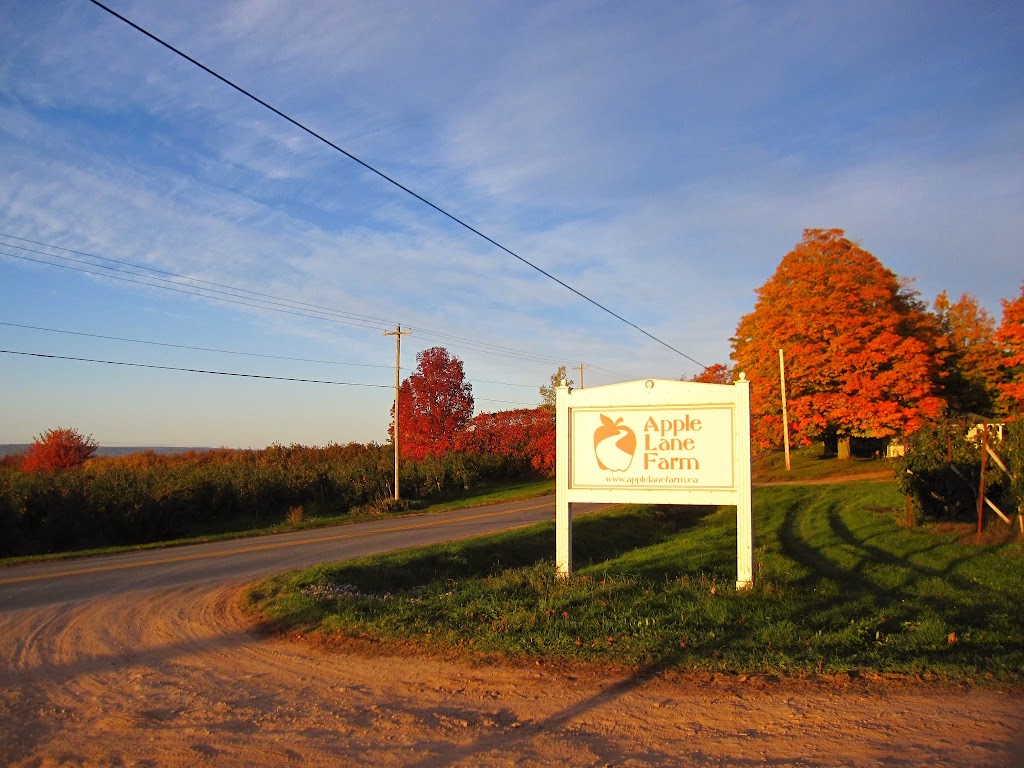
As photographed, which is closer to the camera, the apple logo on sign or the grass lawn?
the grass lawn

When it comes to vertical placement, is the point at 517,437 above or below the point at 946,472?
above

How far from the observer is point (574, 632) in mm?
7637

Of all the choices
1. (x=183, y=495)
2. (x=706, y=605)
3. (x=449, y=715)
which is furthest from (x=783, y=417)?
(x=449, y=715)

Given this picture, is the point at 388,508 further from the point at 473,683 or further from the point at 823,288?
the point at 473,683

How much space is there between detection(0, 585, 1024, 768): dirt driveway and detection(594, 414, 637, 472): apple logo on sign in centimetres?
438

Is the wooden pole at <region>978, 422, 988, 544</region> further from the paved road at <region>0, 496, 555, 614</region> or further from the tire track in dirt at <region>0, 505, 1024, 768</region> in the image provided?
the tire track in dirt at <region>0, 505, 1024, 768</region>

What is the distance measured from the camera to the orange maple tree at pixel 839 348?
3134cm

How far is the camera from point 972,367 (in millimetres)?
38688

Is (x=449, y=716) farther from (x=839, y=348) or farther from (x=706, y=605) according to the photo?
(x=839, y=348)

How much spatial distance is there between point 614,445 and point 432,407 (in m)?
33.8

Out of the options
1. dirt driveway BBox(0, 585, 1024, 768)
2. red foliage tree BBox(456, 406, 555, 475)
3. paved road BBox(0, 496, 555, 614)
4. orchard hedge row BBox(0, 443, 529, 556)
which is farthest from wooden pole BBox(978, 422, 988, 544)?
red foliage tree BBox(456, 406, 555, 475)

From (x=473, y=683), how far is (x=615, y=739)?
164cm

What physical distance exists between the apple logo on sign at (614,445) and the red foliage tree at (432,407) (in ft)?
108

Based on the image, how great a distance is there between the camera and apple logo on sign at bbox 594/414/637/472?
10.6 metres
